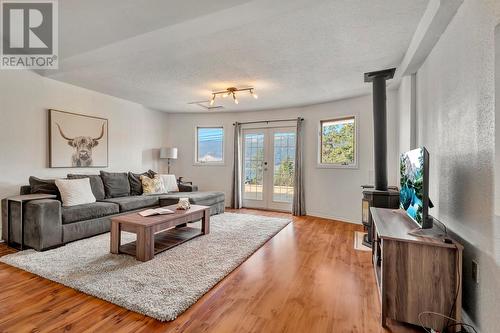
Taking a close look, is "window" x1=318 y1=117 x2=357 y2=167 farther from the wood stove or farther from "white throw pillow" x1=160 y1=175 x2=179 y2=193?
"white throw pillow" x1=160 y1=175 x2=179 y2=193

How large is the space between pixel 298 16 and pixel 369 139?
3.02 m

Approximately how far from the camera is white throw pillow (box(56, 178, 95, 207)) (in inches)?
131

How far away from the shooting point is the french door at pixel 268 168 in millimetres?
5516

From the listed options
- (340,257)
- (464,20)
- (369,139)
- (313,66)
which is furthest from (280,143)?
(464,20)

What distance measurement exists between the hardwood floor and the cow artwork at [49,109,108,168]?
6.51 ft

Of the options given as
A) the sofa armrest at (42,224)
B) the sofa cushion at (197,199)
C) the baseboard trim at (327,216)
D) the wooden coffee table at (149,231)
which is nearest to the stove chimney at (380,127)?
the baseboard trim at (327,216)

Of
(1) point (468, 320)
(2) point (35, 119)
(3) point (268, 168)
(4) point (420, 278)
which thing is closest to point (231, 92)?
(3) point (268, 168)

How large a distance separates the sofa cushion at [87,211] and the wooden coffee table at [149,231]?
0.73m

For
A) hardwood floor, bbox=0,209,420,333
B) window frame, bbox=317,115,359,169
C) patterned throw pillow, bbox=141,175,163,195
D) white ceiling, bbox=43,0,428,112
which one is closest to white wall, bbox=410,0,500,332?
white ceiling, bbox=43,0,428,112

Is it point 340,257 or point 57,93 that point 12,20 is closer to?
point 57,93

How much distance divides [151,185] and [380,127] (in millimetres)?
4048

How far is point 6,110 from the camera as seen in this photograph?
3248mm

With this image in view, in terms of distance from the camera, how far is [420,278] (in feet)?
5.27

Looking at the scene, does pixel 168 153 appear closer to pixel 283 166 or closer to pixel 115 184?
pixel 115 184
